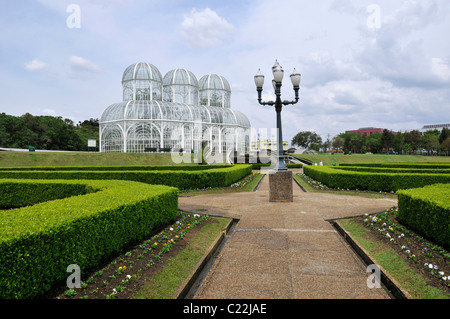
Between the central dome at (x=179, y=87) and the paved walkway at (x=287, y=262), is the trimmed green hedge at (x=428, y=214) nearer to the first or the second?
the paved walkway at (x=287, y=262)

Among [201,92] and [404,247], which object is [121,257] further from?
[201,92]

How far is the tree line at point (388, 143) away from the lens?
2736 inches

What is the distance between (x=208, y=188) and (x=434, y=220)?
10.4m

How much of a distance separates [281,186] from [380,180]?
5.75 metres

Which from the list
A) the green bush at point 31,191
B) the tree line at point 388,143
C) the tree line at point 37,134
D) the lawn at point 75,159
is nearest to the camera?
the green bush at point 31,191

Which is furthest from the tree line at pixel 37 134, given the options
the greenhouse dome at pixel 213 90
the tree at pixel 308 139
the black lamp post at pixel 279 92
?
the tree at pixel 308 139

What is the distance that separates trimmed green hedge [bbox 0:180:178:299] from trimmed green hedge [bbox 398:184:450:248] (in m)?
5.25

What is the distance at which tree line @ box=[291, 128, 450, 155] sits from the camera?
228ft

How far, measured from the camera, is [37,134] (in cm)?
4650

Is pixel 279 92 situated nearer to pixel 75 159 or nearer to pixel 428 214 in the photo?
pixel 428 214

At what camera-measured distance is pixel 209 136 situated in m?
43.7

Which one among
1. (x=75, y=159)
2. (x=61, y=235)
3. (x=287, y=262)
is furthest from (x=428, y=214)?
(x=75, y=159)
